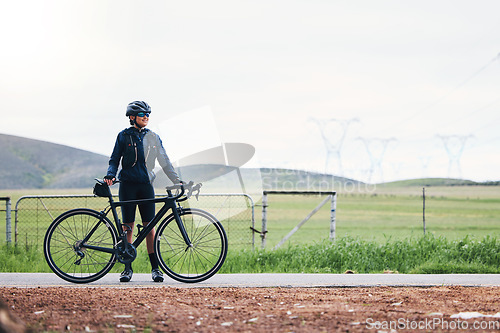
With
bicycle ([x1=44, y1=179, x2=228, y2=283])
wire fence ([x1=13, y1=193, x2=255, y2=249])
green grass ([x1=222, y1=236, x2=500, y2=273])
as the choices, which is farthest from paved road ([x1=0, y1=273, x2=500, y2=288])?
wire fence ([x1=13, y1=193, x2=255, y2=249])

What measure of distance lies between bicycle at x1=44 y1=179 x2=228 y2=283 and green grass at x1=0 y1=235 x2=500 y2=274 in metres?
2.22

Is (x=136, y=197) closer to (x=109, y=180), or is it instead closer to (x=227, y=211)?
(x=109, y=180)

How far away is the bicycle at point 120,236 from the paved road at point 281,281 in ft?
0.94

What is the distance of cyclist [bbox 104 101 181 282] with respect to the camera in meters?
7.36

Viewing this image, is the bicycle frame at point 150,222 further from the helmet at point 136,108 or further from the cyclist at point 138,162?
the helmet at point 136,108

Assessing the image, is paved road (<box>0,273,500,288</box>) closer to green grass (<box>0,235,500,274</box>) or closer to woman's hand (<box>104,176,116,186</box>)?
green grass (<box>0,235,500,274</box>)

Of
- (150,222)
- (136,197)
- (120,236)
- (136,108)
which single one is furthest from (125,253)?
(136,108)

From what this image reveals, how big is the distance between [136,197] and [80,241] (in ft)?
2.98

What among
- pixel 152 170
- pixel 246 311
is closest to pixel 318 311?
pixel 246 311

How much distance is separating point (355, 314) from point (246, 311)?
0.97 metres

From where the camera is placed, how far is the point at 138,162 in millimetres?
7387

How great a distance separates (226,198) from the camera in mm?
12062

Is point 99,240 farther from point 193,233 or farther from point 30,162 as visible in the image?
point 30,162

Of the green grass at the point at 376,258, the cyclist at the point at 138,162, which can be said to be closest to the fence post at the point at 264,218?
the green grass at the point at 376,258
